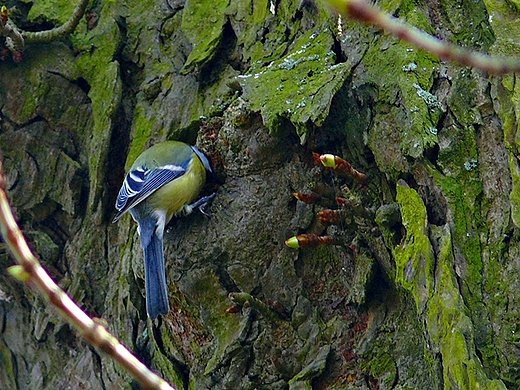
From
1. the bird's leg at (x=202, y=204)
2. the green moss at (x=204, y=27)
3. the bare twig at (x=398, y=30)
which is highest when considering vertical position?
the bare twig at (x=398, y=30)

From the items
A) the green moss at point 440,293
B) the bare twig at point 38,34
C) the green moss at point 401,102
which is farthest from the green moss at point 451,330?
the bare twig at point 38,34

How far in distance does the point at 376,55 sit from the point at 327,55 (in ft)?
0.58

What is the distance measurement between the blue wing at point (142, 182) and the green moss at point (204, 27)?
39 centimetres

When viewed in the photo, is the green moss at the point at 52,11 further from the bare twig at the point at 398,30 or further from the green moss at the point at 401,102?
the bare twig at the point at 398,30

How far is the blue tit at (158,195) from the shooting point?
221 cm

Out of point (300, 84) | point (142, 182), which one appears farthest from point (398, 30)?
point (142, 182)

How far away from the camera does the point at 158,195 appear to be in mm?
2834

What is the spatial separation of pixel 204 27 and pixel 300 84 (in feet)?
2.19

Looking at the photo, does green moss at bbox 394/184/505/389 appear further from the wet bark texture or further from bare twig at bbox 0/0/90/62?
bare twig at bbox 0/0/90/62

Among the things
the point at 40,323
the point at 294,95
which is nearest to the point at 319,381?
the point at 294,95

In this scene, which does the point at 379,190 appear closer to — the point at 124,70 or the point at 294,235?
the point at 294,235

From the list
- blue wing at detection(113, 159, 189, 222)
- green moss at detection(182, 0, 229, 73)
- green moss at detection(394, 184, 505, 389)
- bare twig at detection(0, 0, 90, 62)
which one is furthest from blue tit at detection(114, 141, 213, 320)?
green moss at detection(394, 184, 505, 389)

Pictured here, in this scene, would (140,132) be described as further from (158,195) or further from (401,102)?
(401,102)

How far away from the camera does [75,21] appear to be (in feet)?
8.96
